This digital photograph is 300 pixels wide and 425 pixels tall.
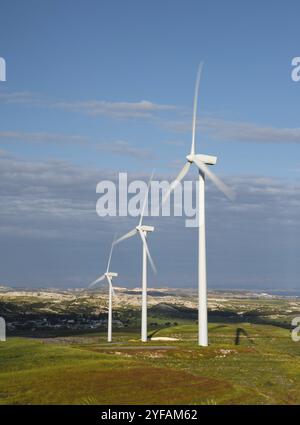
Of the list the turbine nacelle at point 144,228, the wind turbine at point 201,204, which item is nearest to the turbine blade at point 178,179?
the wind turbine at point 201,204

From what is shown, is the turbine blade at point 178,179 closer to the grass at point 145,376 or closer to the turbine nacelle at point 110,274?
the grass at point 145,376

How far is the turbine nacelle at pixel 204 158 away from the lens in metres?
88.6

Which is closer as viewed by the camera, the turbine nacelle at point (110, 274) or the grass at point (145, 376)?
the grass at point (145, 376)

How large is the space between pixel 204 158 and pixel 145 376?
35988mm

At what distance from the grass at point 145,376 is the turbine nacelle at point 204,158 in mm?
25202

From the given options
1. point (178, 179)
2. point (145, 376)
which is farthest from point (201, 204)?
point (145, 376)

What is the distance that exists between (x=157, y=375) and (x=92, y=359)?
54.4 feet

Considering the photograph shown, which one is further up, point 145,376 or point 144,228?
point 144,228

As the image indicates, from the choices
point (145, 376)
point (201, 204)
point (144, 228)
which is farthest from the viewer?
point (144, 228)

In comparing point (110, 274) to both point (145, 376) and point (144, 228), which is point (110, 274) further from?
point (145, 376)

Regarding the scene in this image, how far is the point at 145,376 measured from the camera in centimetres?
6231

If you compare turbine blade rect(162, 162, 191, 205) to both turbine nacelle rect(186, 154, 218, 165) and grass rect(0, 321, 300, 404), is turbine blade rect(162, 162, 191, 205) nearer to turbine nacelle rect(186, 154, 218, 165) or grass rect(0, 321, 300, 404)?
turbine nacelle rect(186, 154, 218, 165)

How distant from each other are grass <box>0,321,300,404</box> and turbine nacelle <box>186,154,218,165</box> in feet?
82.7
